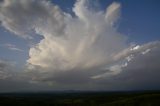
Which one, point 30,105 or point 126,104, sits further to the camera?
point 30,105

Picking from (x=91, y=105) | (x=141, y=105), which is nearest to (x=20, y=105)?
(x=91, y=105)

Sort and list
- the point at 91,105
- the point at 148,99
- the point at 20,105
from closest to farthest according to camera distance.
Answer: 1. the point at 148,99
2. the point at 91,105
3. the point at 20,105

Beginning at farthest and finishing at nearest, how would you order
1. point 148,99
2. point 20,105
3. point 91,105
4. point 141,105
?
point 20,105 < point 91,105 < point 148,99 < point 141,105

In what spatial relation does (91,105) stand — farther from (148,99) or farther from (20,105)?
(20,105)

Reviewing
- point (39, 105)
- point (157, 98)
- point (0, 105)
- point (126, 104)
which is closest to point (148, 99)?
point (157, 98)

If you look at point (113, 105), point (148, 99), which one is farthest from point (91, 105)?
point (148, 99)

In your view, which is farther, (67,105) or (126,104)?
(67,105)

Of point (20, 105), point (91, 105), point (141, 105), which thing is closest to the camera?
point (141, 105)

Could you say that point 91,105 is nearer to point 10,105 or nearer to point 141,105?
point 141,105

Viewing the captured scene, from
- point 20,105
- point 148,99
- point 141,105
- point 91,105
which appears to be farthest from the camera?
point 20,105
